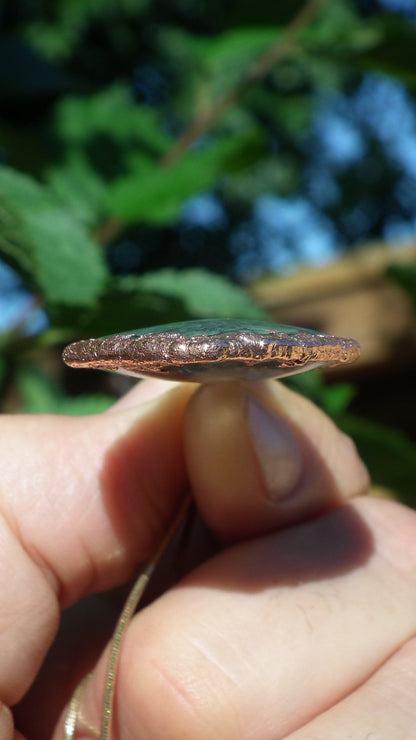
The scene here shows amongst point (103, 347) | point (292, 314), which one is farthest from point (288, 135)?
point (103, 347)

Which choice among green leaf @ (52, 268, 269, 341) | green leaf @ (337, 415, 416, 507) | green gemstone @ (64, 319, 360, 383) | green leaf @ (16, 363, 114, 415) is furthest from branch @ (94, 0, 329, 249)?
green gemstone @ (64, 319, 360, 383)

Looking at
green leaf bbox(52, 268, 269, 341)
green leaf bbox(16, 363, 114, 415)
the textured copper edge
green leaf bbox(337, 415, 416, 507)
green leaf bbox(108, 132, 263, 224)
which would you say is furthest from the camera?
green leaf bbox(108, 132, 263, 224)

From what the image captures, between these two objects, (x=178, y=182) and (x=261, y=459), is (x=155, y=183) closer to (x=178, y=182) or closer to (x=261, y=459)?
(x=178, y=182)

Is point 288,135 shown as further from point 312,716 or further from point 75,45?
point 312,716

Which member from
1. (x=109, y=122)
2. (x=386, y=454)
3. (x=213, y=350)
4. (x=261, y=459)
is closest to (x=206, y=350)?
(x=213, y=350)

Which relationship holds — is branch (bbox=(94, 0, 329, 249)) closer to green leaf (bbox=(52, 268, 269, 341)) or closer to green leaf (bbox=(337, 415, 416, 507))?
green leaf (bbox=(52, 268, 269, 341))

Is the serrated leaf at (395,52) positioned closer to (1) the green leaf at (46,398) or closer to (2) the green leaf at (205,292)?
(2) the green leaf at (205,292)

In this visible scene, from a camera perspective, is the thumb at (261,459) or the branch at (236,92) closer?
the thumb at (261,459)

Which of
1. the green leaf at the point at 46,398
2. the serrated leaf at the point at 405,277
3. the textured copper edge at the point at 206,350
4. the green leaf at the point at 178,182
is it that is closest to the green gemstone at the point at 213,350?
the textured copper edge at the point at 206,350
